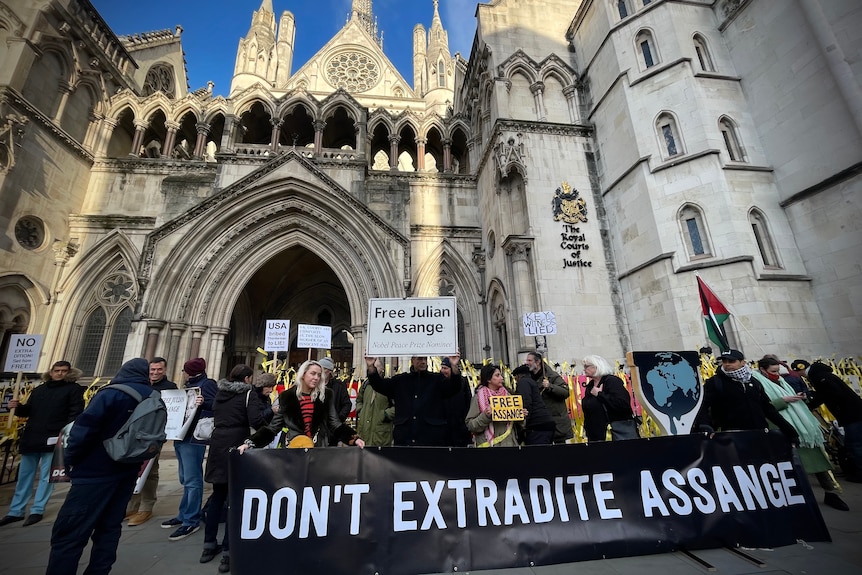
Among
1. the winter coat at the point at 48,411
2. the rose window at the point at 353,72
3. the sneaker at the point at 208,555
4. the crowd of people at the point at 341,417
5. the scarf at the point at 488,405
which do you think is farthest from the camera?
the rose window at the point at 353,72

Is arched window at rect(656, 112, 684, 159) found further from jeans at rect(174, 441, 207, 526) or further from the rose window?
the rose window

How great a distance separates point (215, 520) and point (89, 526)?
3.14 feet

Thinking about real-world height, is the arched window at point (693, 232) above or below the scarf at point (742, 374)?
above

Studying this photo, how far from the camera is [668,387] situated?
4465 millimetres

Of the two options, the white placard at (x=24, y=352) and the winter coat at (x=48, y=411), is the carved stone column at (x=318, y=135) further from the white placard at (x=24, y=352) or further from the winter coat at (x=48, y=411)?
the winter coat at (x=48, y=411)

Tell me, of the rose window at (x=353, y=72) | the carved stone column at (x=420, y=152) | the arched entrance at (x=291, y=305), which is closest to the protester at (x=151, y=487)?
the arched entrance at (x=291, y=305)

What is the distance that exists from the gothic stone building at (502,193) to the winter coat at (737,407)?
17.9ft

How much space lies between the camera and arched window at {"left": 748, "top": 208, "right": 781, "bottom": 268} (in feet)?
29.8

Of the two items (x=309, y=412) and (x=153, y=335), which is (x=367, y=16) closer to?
(x=153, y=335)

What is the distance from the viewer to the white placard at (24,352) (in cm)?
695

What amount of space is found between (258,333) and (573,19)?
1984cm

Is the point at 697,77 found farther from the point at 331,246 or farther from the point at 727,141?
the point at 331,246

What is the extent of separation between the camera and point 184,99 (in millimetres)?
15281

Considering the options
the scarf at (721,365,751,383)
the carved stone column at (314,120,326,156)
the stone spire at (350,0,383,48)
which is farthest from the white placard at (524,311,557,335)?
the stone spire at (350,0,383,48)
